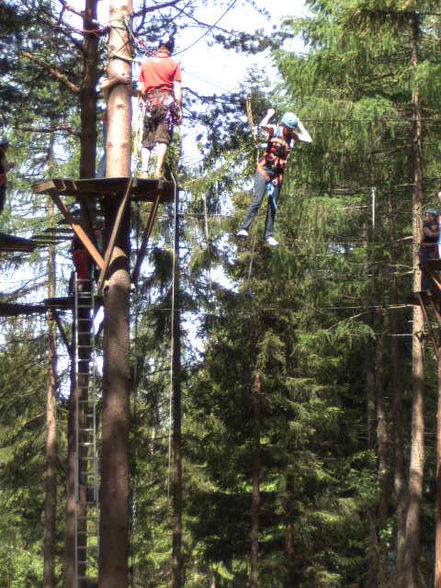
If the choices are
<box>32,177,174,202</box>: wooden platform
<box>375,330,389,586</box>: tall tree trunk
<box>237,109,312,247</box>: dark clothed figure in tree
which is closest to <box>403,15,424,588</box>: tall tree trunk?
<box>375,330,389,586</box>: tall tree trunk

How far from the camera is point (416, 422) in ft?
62.5

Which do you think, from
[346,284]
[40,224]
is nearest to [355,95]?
[346,284]

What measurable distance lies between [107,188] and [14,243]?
5.18 m

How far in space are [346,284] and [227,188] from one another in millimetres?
3592

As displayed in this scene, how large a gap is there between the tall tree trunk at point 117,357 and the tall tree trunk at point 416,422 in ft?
31.1

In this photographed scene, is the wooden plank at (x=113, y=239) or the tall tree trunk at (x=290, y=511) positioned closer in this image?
the wooden plank at (x=113, y=239)

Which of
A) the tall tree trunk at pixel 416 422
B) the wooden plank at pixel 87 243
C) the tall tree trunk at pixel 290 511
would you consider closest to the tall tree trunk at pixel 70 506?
the wooden plank at pixel 87 243

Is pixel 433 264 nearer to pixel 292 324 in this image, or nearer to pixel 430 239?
pixel 430 239

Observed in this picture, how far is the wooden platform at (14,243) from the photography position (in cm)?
1420

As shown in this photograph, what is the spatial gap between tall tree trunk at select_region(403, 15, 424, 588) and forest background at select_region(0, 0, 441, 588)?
0.13 feet

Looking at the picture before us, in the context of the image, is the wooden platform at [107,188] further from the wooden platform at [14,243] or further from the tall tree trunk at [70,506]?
the tall tree trunk at [70,506]

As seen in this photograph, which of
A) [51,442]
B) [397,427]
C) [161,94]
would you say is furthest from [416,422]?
[161,94]

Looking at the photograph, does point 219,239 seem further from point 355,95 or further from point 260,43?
point 260,43

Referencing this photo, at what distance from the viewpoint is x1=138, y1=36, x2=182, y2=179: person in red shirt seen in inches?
403
